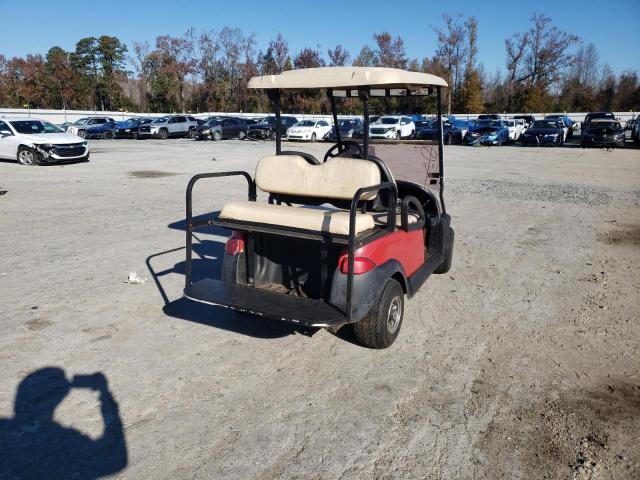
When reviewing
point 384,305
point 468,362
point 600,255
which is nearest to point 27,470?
point 384,305

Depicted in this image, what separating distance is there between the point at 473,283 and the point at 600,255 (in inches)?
87.5

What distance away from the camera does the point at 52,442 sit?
2.81 meters

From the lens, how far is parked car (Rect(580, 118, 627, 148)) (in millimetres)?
24781

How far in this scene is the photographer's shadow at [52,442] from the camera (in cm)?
261

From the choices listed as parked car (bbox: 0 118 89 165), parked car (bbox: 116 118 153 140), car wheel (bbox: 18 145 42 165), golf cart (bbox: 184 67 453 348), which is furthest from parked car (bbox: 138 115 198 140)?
golf cart (bbox: 184 67 453 348)

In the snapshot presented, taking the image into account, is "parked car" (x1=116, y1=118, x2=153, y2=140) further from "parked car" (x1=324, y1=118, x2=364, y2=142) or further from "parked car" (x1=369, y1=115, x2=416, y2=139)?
"parked car" (x1=324, y1=118, x2=364, y2=142)

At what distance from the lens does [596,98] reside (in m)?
56.6

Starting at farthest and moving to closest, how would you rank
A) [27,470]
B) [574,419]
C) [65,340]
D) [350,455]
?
[65,340]
[574,419]
[350,455]
[27,470]

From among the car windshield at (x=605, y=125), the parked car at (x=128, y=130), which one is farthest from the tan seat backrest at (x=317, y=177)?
the parked car at (x=128, y=130)

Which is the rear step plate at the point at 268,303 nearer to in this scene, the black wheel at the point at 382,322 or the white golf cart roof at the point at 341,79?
the black wheel at the point at 382,322

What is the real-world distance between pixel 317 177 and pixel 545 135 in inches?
1051

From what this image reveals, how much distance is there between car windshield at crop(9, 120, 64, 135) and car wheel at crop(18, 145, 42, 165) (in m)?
0.85

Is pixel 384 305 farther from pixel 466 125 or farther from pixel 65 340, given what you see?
pixel 466 125

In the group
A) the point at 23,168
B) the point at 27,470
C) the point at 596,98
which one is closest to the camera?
the point at 27,470
